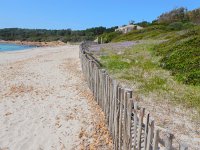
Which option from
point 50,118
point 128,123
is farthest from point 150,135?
point 50,118

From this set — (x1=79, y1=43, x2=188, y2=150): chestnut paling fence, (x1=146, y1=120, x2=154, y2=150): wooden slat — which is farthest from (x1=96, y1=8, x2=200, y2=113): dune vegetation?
(x1=146, y1=120, x2=154, y2=150): wooden slat

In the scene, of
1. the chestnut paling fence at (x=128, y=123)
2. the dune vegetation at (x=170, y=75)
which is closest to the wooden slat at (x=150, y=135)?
the chestnut paling fence at (x=128, y=123)

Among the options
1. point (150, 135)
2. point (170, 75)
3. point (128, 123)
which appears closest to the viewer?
point (150, 135)

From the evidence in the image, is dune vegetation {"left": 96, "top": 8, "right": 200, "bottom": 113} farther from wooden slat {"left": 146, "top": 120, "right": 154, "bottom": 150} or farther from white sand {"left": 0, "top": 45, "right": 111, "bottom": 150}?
wooden slat {"left": 146, "top": 120, "right": 154, "bottom": 150}

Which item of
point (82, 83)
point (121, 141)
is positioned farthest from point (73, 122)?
point (82, 83)

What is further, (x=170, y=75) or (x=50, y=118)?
(x=170, y=75)

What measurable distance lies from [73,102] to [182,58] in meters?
8.55

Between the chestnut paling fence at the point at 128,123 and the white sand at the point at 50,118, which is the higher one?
the chestnut paling fence at the point at 128,123

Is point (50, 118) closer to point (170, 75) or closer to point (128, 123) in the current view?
point (128, 123)

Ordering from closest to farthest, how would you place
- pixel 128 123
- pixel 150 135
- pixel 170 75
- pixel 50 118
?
pixel 150 135, pixel 128 123, pixel 50 118, pixel 170 75

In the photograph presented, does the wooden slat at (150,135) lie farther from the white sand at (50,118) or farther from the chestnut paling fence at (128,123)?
the white sand at (50,118)

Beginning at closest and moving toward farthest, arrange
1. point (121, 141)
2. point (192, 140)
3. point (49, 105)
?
point (121, 141)
point (192, 140)
point (49, 105)

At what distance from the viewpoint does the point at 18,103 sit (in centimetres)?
1219

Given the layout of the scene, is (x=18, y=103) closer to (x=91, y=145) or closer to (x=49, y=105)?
(x=49, y=105)
